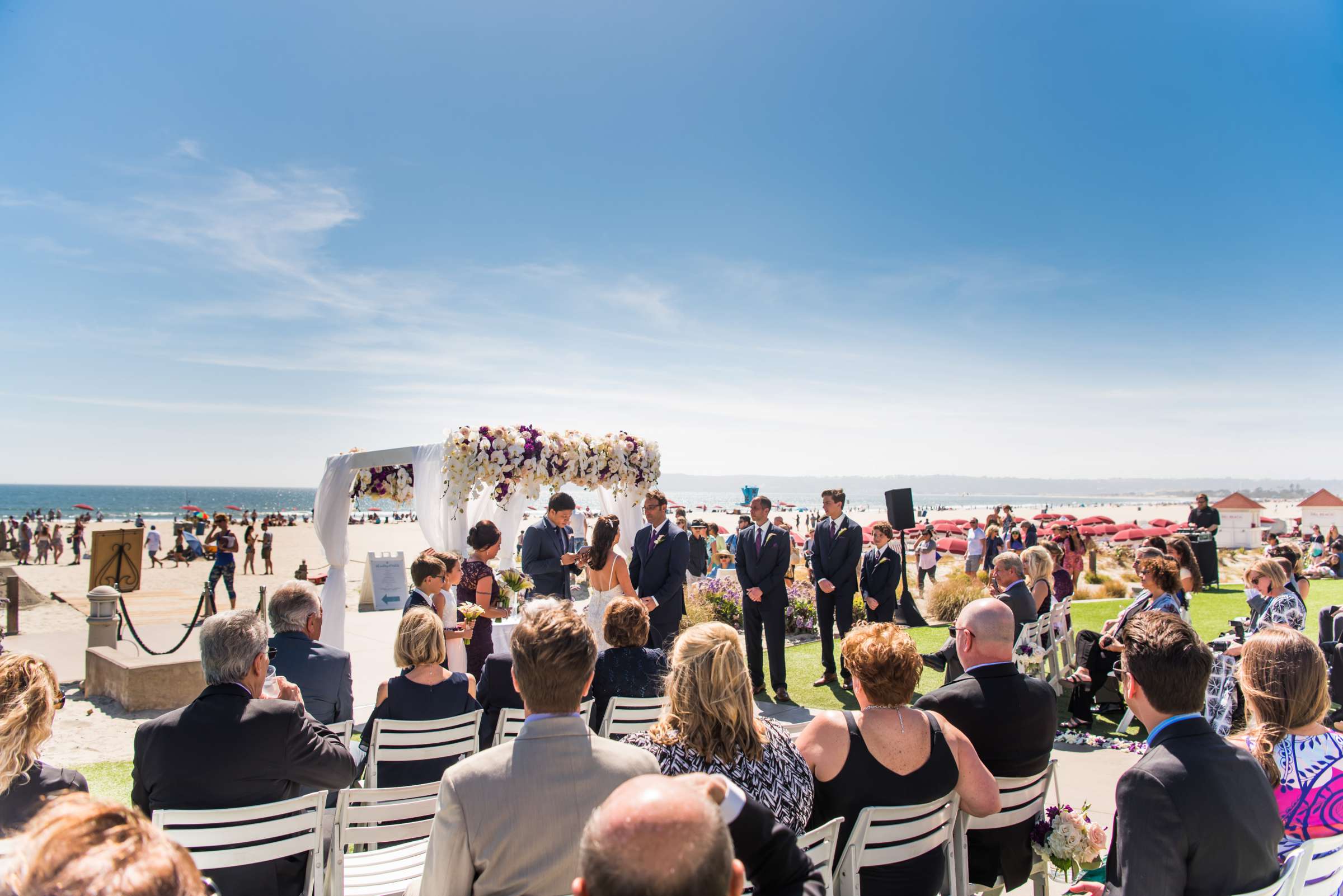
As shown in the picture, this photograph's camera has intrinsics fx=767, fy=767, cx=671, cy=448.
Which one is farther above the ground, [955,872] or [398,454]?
[398,454]

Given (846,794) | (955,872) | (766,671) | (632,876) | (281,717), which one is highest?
(632,876)

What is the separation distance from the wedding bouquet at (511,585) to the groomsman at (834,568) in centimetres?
289

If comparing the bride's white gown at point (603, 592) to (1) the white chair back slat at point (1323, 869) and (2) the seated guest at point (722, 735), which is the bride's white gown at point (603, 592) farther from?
(1) the white chair back slat at point (1323, 869)

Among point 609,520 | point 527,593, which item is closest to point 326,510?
point 527,593

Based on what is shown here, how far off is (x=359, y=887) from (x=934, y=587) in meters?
11.5

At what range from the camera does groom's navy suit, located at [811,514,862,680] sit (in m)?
7.67

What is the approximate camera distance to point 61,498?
13925 centimetres

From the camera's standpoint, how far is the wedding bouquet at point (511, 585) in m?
6.61

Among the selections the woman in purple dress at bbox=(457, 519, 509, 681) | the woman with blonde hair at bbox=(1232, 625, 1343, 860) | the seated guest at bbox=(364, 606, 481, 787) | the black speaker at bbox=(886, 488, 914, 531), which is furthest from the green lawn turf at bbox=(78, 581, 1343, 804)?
the black speaker at bbox=(886, 488, 914, 531)

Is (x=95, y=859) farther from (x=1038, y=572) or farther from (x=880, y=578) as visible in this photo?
(x=880, y=578)

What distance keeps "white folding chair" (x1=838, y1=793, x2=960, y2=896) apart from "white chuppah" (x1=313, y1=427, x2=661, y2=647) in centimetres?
529

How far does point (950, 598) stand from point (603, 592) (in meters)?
7.45

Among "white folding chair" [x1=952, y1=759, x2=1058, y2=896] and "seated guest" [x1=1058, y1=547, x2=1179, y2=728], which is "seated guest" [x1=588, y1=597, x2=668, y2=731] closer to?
"white folding chair" [x1=952, y1=759, x2=1058, y2=896]

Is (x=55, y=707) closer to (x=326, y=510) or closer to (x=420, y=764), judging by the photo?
(x=420, y=764)
